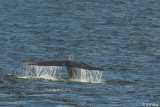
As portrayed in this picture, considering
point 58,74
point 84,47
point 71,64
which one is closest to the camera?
point 71,64

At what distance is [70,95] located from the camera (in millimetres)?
26438

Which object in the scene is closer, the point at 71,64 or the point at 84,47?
the point at 71,64

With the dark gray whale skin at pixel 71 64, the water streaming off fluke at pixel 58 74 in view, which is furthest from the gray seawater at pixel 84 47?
the dark gray whale skin at pixel 71 64

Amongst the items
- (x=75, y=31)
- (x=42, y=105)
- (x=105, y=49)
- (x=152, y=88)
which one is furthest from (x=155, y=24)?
(x=42, y=105)

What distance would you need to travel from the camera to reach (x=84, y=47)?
44.4 metres

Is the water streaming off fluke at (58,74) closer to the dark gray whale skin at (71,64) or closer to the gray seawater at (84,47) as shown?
the dark gray whale skin at (71,64)

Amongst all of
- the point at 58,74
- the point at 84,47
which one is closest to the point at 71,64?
the point at 58,74

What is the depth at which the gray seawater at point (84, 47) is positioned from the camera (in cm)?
2652

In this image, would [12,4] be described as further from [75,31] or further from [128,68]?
[128,68]

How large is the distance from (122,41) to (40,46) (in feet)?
24.2

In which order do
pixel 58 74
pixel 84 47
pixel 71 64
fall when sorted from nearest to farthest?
pixel 71 64 < pixel 58 74 < pixel 84 47

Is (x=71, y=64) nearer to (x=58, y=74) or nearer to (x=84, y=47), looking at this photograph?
(x=58, y=74)

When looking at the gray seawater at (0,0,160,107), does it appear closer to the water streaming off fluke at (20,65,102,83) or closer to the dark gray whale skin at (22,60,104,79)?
the water streaming off fluke at (20,65,102,83)

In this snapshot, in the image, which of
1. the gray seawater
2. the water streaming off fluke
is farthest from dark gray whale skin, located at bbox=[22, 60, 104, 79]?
the gray seawater
